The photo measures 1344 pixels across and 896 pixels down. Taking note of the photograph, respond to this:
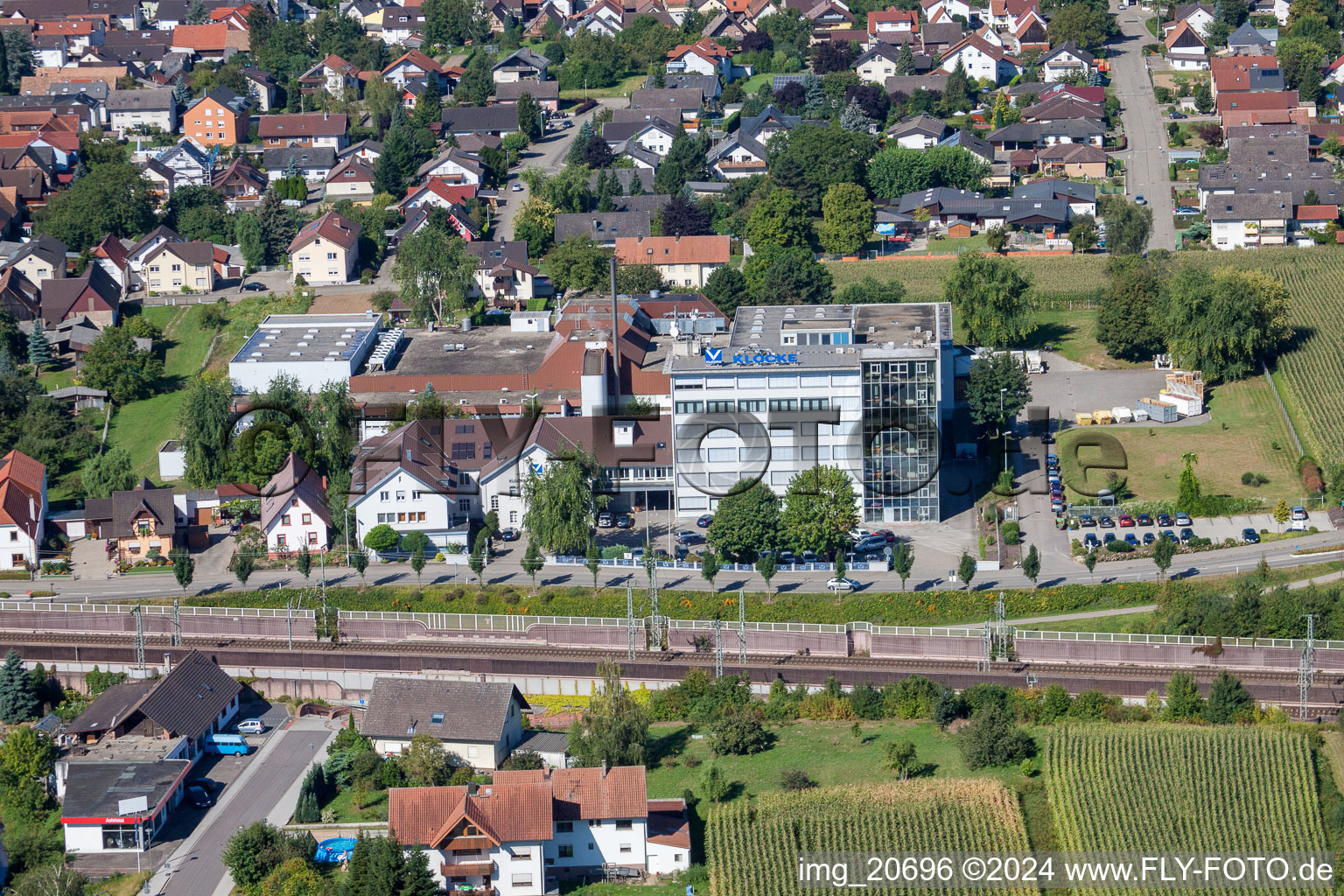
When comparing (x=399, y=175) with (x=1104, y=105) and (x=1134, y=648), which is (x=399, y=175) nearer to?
(x=1104, y=105)

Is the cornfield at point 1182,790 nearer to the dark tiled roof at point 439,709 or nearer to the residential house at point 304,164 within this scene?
the dark tiled roof at point 439,709

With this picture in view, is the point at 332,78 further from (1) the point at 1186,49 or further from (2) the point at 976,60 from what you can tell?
(1) the point at 1186,49

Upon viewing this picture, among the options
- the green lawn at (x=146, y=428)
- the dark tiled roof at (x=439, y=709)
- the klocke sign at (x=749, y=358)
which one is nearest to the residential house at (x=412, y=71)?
the green lawn at (x=146, y=428)

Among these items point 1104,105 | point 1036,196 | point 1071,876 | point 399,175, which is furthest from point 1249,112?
point 1071,876

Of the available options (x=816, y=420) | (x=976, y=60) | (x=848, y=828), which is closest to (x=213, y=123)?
(x=976, y=60)

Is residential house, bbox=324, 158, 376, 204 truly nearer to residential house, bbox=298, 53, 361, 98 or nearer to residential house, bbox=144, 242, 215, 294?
residential house, bbox=144, 242, 215, 294
